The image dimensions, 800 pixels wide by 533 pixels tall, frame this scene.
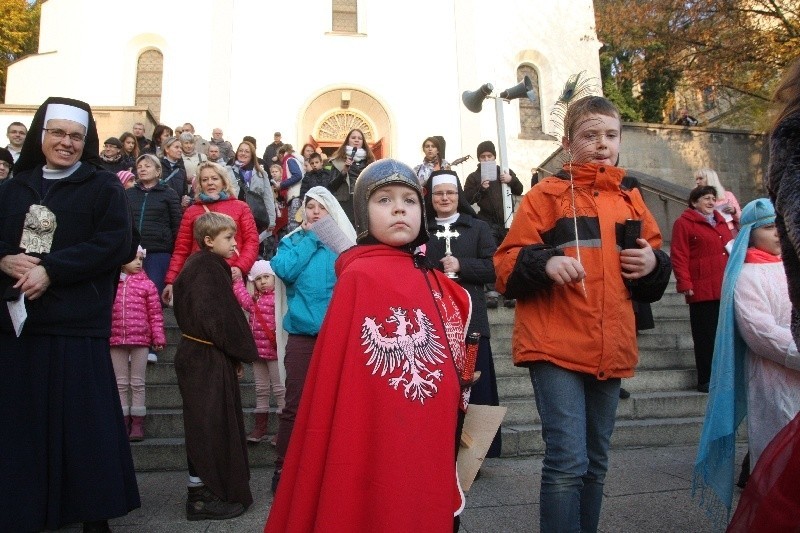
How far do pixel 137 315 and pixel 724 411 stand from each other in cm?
461

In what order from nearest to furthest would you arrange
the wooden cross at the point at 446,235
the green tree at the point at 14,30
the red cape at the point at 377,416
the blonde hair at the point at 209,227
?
1. the red cape at the point at 377,416
2. the blonde hair at the point at 209,227
3. the wooden cross at the point at 446,235
4. the green tree at the point at 14,30

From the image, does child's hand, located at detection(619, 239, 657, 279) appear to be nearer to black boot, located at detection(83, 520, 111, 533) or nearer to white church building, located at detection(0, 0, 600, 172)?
black boot, located at detection(83, 520, 111, 533)

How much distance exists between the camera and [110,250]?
3.57 meters

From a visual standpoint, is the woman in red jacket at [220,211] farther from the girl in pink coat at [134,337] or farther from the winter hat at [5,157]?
the winter hat at [5,157]

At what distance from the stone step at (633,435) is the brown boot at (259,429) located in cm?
200

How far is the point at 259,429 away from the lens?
17.9ft

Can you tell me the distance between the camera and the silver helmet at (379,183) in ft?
8.95

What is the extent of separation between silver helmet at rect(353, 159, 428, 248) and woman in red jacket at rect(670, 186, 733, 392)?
4895 mm

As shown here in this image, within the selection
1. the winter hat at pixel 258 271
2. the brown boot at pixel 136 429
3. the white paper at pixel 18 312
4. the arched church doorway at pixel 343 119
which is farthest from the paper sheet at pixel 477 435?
the arched church doorway at pixel 343 119

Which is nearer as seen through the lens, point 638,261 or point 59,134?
point 638,261

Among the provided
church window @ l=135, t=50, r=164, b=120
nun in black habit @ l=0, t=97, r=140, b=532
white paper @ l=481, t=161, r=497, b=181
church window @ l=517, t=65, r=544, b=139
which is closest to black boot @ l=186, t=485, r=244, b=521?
nun in black habit @ l=0, t=97, r=140, b=532

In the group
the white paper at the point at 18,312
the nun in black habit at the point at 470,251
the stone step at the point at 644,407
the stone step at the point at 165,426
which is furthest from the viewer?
the stone step at the point at 644,407

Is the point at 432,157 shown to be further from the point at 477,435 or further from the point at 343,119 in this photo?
the point at 343,119

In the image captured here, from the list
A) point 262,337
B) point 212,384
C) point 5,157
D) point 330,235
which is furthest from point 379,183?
point 5,157
